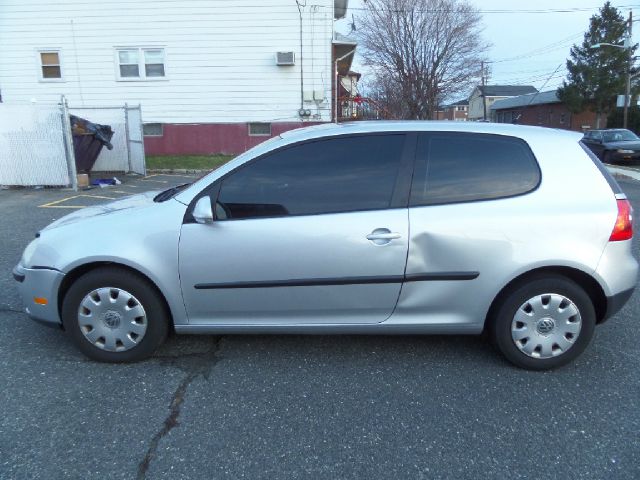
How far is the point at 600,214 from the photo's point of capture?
9.93 ft

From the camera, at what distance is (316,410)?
9.12 ft

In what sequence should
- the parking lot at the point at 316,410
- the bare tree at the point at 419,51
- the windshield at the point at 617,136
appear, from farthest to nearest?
the bare tree at the point at 419,51
the windshield at the point at 617,136
the parking lot at the point at 316,410

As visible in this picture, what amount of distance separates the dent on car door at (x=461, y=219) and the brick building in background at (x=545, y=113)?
38264 millimetres

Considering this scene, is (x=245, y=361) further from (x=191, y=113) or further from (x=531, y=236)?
(x=191, y=113)

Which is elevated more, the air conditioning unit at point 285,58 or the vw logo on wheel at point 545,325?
the air conditioning unit at point 285,58

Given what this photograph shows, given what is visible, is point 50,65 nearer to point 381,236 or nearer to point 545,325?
point 381,236

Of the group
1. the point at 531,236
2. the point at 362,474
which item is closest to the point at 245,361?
the point at 362,474

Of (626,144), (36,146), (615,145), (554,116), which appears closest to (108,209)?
(36,146)

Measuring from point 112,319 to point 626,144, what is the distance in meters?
20.1

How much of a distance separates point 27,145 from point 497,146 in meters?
10.8

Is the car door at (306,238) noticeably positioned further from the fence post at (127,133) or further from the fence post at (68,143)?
the fence post at (127,133)

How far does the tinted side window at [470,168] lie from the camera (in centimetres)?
306

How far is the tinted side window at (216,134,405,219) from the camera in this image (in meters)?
3.06

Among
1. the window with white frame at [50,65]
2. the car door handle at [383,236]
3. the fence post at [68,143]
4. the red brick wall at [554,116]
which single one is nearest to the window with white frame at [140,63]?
the window with white frame at [50,65]
